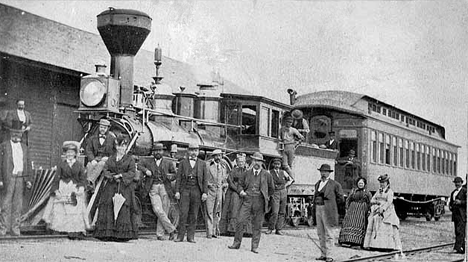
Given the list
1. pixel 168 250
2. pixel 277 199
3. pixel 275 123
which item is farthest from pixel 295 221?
pixel 168 250

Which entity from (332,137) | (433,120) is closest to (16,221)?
(332,137)

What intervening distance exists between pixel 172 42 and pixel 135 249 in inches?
169

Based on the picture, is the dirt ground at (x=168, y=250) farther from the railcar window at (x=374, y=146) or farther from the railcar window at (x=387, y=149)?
the railcar window at (x=387, y=149)

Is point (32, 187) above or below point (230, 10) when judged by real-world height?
below

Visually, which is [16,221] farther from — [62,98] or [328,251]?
[62,98]

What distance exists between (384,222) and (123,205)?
4.72 metres

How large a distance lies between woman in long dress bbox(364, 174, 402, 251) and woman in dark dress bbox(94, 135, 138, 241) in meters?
4.37

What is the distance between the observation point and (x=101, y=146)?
9016mm

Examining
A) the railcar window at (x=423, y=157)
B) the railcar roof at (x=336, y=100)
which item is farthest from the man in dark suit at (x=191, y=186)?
the railcar window at (x=423, y=157)

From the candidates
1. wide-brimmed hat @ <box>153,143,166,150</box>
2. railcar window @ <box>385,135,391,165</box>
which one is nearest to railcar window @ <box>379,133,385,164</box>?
railcar window @ <box>385,135,391,165</box>

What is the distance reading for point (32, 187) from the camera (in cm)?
857

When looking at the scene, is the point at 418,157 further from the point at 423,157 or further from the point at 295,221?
the point at 295,221

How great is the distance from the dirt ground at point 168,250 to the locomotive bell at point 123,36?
9.10 feet

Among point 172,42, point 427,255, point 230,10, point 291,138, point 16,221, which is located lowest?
point 427,255
